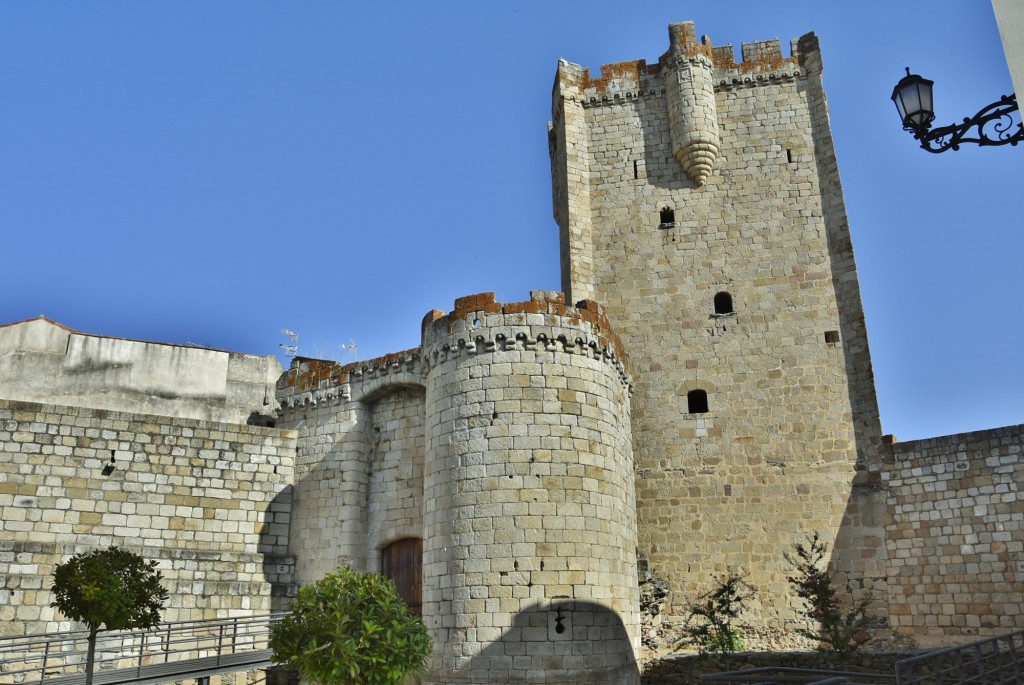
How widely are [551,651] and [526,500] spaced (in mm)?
2085

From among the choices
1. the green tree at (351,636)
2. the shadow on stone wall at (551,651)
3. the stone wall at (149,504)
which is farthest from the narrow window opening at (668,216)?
the green tree at (351,636)

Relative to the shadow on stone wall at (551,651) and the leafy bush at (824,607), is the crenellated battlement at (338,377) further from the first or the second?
the leafy bush at (824,607)

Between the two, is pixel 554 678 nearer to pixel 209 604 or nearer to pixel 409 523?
pixel 409 523

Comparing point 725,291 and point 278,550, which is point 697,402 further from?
point 278,550

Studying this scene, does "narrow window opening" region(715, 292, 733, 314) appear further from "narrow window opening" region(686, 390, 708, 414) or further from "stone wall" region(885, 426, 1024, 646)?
"stone wall" region(885, 426, 1024, 646)

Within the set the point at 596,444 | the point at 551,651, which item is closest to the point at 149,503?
the point at 551,651

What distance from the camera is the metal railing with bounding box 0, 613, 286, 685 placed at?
36.2ft

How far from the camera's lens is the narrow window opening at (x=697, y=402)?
1619 centimetres

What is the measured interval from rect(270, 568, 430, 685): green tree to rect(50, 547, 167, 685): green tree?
211 centimetres

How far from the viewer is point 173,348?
64.5 feet

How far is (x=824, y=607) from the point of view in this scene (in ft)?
46.2

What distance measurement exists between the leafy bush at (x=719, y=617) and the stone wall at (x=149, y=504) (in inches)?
291

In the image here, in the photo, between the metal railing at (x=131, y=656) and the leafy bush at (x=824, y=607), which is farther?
the leafy bush at (x=824, y=607)

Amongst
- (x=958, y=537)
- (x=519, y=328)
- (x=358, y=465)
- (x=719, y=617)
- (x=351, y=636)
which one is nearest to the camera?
(x=351, y=636)
